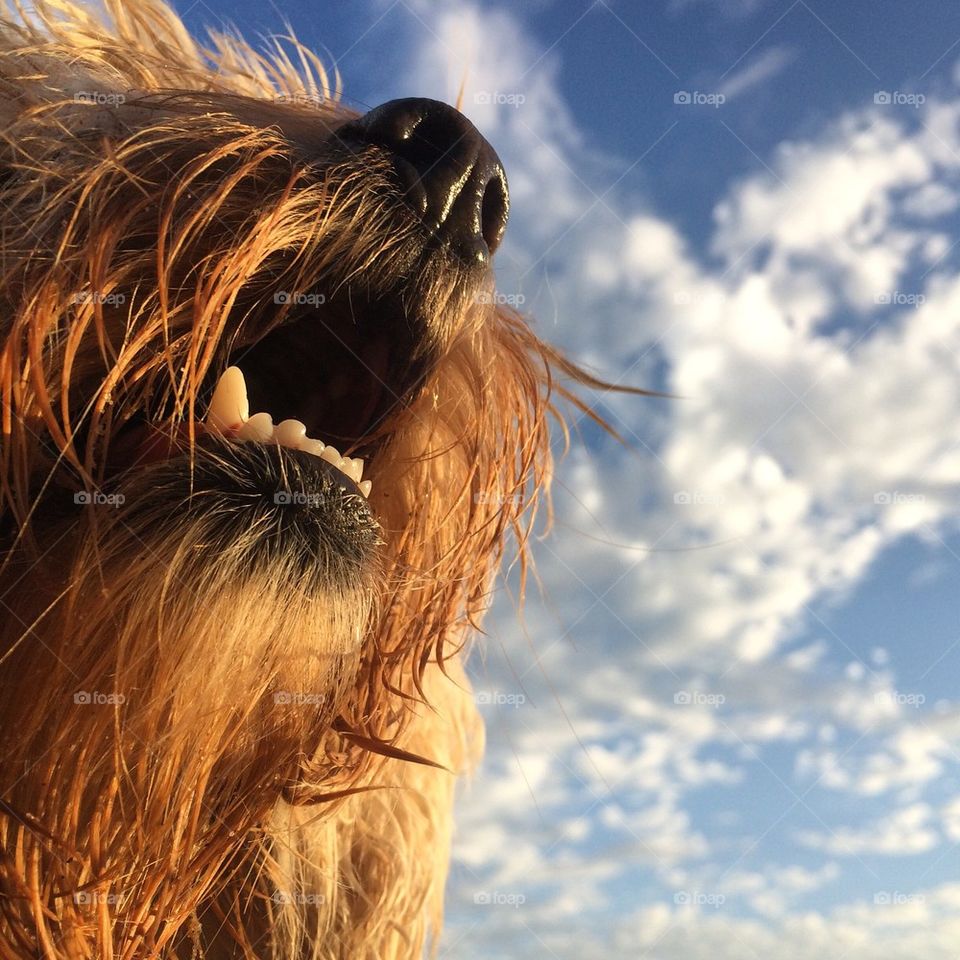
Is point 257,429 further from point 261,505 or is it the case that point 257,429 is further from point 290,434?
point 261,505

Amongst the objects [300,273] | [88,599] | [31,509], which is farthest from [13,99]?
[88,599]

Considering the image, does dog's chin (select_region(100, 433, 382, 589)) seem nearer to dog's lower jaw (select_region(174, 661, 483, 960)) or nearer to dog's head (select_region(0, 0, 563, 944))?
dog's head (select_region(0, 0, 563, 944))

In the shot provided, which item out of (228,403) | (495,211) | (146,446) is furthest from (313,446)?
(495,211)

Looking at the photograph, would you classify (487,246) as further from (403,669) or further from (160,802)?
(160,802)

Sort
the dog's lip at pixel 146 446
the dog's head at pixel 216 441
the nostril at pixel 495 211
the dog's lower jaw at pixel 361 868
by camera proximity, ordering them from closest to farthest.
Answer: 1. the dog's head at pixel 216 441
2. the dog's lip at pixel 146 446
3. the nostril at pixel 495 211
4. the dog's lower jaw at pixel 361 868

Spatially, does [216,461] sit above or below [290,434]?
below

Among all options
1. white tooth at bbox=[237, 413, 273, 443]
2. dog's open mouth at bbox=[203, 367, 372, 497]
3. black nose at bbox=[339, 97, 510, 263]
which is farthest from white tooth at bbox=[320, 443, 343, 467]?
black nose at bbox=[339, 97, 510, 263]

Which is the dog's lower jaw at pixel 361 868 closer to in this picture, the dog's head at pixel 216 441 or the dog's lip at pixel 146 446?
the dog's head at pixel 216 441

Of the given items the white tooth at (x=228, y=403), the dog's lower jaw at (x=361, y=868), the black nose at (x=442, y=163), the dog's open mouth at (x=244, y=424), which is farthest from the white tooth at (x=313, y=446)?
the dog's lower jaw at (x=361, y=868)
